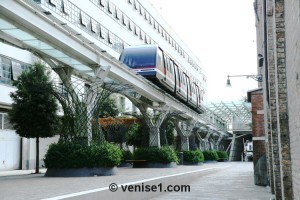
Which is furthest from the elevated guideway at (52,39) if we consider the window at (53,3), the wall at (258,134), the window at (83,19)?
the window at (83,19)

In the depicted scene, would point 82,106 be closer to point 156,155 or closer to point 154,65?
point 154,65

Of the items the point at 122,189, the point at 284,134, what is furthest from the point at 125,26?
the point at 284,134

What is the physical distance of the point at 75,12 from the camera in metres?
29.6

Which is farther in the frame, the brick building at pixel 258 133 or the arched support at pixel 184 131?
the arched support at pixel 184 131

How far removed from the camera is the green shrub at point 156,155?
71.2ft

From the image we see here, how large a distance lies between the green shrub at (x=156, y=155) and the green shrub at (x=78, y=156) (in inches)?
323

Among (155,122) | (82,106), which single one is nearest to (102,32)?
(155,122)

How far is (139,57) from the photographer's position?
22.3 meters

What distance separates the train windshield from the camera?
2153 centimetres

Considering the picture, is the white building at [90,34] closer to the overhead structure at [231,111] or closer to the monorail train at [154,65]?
the monorail train at [154,65]

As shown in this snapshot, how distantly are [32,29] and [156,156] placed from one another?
1211cm

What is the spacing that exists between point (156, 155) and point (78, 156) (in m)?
8.97

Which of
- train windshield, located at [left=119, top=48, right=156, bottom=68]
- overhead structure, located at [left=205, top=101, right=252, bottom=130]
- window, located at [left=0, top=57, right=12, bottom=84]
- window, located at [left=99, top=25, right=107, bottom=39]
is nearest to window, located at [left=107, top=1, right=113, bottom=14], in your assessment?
window, located at [left=99, top=25, right=107, bottom=39]

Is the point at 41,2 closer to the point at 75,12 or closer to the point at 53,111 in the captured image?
the point at 75,12
